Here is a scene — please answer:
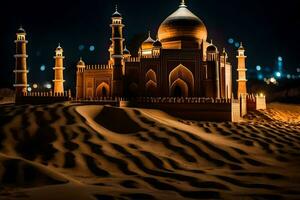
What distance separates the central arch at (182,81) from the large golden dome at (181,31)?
356 cm

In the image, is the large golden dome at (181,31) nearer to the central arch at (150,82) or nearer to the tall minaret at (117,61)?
the central arch at (150,82)

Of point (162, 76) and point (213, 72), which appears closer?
point (213, 72)

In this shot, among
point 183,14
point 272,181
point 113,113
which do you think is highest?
point 183,14

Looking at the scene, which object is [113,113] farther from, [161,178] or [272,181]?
[272,181]

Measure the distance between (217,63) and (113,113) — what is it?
470 inches

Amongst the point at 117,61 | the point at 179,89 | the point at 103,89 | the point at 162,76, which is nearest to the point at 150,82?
the point at 162,76

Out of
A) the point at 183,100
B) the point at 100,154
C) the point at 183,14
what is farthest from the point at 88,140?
the point at 183,14

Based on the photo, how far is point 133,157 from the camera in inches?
467

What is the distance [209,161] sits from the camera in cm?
1226

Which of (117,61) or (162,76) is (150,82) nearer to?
(162,76)

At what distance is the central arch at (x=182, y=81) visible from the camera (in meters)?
27.0

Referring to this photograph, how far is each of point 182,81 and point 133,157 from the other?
15.9m

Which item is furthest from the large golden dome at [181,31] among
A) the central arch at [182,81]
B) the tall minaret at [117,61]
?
the tall minaret at [117,61]

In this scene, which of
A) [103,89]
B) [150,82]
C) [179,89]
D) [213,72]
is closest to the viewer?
[213,72]
